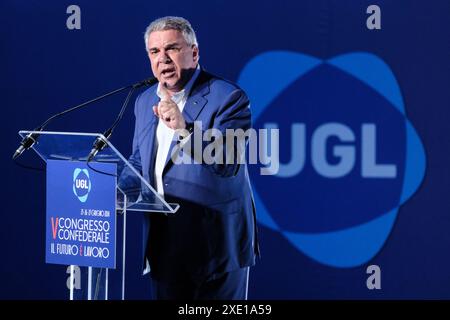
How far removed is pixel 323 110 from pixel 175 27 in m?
1.01

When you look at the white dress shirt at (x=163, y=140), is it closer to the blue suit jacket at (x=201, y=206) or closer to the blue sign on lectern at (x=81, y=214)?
the blue suit jacket at (x=201, y=206)

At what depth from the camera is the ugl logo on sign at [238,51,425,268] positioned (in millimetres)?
4336

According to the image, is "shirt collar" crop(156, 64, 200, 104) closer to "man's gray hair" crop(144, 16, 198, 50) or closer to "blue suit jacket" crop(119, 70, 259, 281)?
"blue suit jacket" crop(119, 70, 259, 281)

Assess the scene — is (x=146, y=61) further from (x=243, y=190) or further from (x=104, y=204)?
(x=104, y=204)

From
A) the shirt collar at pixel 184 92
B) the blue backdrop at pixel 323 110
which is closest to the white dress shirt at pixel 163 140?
the shirt collar at pixel 184 92

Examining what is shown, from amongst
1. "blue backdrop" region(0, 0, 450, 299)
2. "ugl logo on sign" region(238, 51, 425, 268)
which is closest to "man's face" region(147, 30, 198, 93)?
"blue backdrop" region(0, 0, 450, 299)

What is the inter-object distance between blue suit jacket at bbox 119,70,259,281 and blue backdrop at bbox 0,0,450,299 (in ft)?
1.48

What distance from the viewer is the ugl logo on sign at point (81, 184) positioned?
9.95 feet

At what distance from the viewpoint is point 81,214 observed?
3.05 meters

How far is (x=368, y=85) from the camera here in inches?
171

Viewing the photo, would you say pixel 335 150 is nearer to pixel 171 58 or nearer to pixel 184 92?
pixel 184 92

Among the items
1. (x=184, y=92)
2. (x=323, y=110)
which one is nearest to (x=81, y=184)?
(x=184, y=92)

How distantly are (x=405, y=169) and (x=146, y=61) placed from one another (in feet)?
5.43
